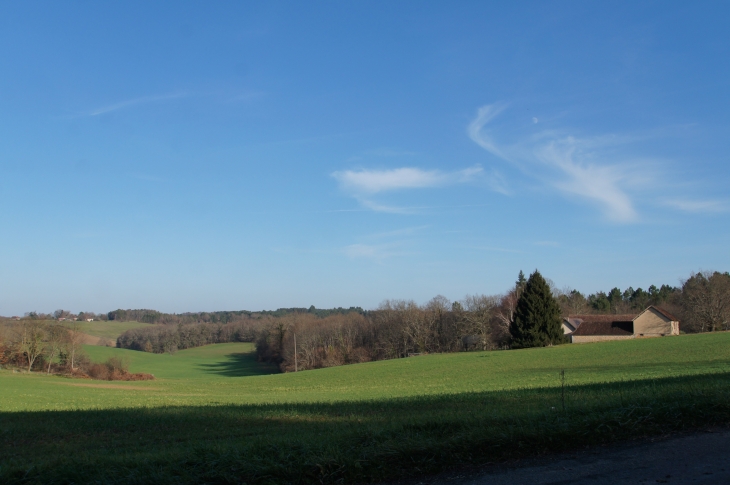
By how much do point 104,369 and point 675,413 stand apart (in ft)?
246

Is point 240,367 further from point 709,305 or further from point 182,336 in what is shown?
point 709,305

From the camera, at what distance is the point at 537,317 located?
61250mm

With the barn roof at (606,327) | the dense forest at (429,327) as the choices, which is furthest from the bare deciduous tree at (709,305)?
the barn roof at (606,327)

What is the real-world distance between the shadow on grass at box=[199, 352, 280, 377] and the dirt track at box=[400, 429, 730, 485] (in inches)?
3664

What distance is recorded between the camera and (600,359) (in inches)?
1522

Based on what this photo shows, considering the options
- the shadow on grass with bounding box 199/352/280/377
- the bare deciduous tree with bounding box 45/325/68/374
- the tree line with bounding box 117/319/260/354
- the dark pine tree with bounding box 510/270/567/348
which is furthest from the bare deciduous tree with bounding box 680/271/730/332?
the tree line with bounding box 117/319/260/354

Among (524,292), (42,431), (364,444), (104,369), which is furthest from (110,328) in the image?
(364,444)

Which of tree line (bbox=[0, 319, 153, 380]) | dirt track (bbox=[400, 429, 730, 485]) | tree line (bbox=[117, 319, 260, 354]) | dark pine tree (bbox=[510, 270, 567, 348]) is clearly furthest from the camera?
tree line (bbox=[117, 319, 260, 354])

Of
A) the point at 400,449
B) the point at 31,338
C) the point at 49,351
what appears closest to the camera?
the point at 400,449

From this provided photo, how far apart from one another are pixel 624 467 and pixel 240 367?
352 feet

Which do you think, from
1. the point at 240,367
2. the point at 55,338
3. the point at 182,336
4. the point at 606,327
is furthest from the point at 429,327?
the point at 182,336

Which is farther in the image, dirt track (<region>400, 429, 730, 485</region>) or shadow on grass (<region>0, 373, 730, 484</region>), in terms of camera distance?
shadow on grass (<region>0, 373, 730, 484</region>)

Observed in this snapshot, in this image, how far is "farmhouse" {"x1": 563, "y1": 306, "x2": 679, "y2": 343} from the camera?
75.8 metres

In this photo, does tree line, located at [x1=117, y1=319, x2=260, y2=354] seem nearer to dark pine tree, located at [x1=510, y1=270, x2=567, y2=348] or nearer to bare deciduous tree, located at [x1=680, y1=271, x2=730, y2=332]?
dark pine tree, located at [x1=510, y1=270, x2=567, y2=348]
